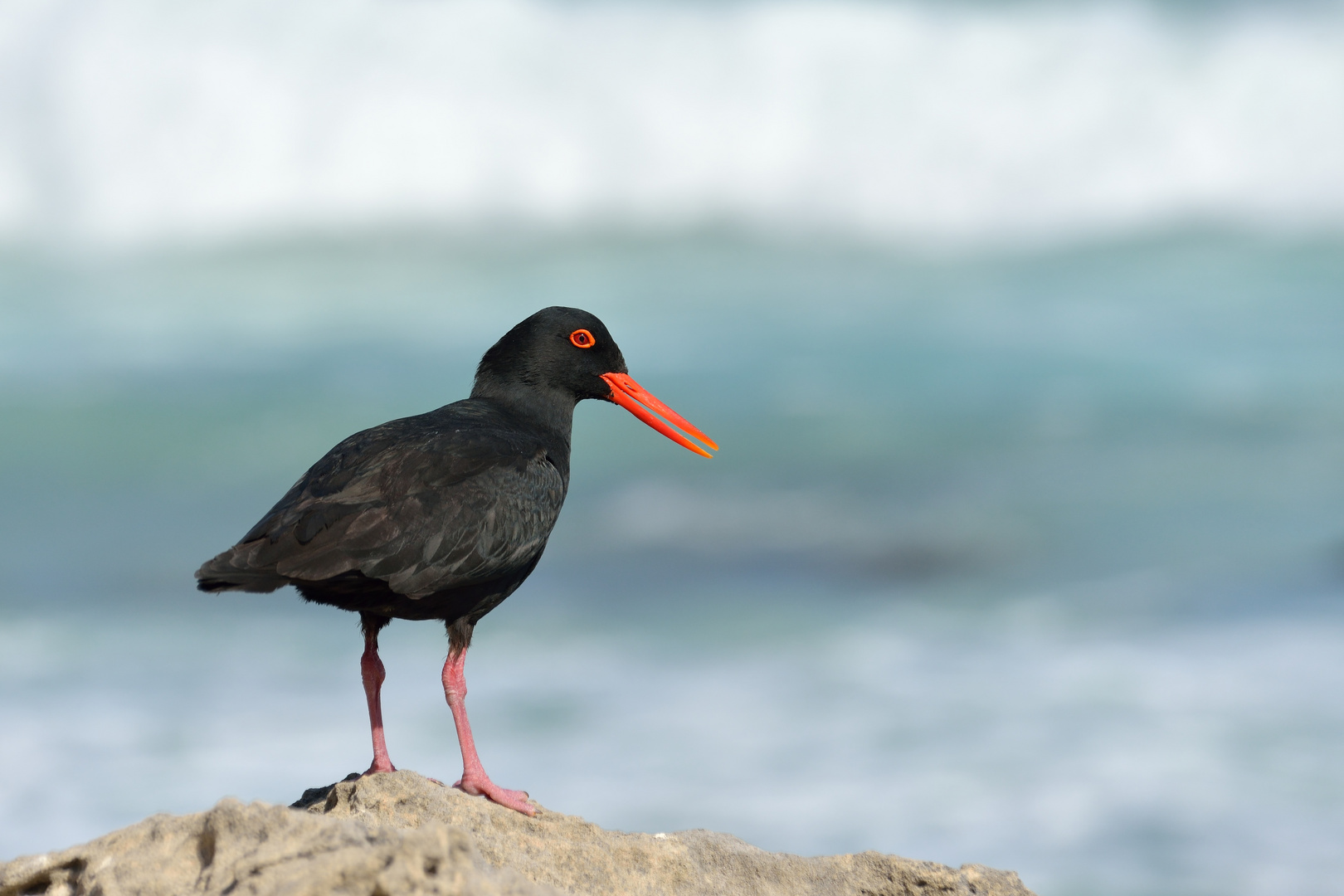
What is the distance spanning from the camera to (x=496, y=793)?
213 inches

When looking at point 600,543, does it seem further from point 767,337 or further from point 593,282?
point 593,282

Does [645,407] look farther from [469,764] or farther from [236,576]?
[236,576]

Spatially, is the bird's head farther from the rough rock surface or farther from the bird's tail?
the rough rock surface

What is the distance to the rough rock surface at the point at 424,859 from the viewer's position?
3.44 metres

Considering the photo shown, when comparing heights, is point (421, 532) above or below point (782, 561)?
below

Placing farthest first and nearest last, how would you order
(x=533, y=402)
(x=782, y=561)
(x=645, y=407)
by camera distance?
(x=782, y=561) < (x=645, y=407) < (x=533, y=402)

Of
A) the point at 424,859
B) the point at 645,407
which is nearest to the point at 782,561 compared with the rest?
the point at 645,407

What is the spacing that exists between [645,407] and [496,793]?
8.43 ft

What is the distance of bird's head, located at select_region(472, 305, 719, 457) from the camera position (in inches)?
272

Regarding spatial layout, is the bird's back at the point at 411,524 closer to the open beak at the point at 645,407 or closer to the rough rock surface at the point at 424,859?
the rough rock surface at the point at 424,859

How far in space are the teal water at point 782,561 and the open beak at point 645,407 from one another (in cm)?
429

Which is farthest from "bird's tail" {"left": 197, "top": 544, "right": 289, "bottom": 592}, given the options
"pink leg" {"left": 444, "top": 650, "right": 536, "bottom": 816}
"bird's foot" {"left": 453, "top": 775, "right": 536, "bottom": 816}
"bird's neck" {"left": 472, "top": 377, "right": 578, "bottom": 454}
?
"bird's neck" {"left": 472, "top": 377, "right": 578, "bottom": 454}

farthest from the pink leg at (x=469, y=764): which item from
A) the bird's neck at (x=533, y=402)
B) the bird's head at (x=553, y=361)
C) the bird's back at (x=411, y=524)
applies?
the bird's head at (x=553, y=361)

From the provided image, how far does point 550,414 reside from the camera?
6.91 meters
